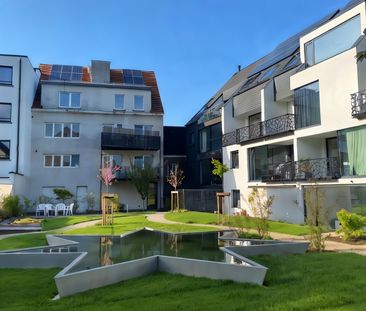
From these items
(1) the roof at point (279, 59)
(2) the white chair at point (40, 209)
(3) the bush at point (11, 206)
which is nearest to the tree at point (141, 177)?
(1) the roof at point (279, 59)

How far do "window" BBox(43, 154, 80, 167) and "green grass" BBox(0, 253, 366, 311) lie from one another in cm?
2612

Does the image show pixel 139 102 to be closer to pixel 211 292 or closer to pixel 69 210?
pixel 69 210

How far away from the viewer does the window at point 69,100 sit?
3475 centimetres

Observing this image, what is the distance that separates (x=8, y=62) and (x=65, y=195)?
11.5 metres

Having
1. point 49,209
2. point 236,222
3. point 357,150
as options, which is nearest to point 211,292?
point 236,222

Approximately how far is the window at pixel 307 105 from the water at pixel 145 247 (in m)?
8.91

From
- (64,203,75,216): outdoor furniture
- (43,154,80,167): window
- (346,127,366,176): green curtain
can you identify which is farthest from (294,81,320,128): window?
(43,154,80,167): window

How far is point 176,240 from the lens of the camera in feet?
43.9

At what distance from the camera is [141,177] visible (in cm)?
3300

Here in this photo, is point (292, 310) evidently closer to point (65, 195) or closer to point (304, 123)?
point (304, 123)

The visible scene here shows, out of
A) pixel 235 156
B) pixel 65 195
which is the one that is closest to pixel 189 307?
pixel 235 156

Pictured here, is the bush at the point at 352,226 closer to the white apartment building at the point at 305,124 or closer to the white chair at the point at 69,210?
the white apartment building at the point at 305,124

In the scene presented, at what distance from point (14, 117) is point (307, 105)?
22376 millimetres

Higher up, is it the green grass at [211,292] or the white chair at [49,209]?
the white chair at [49,209]
